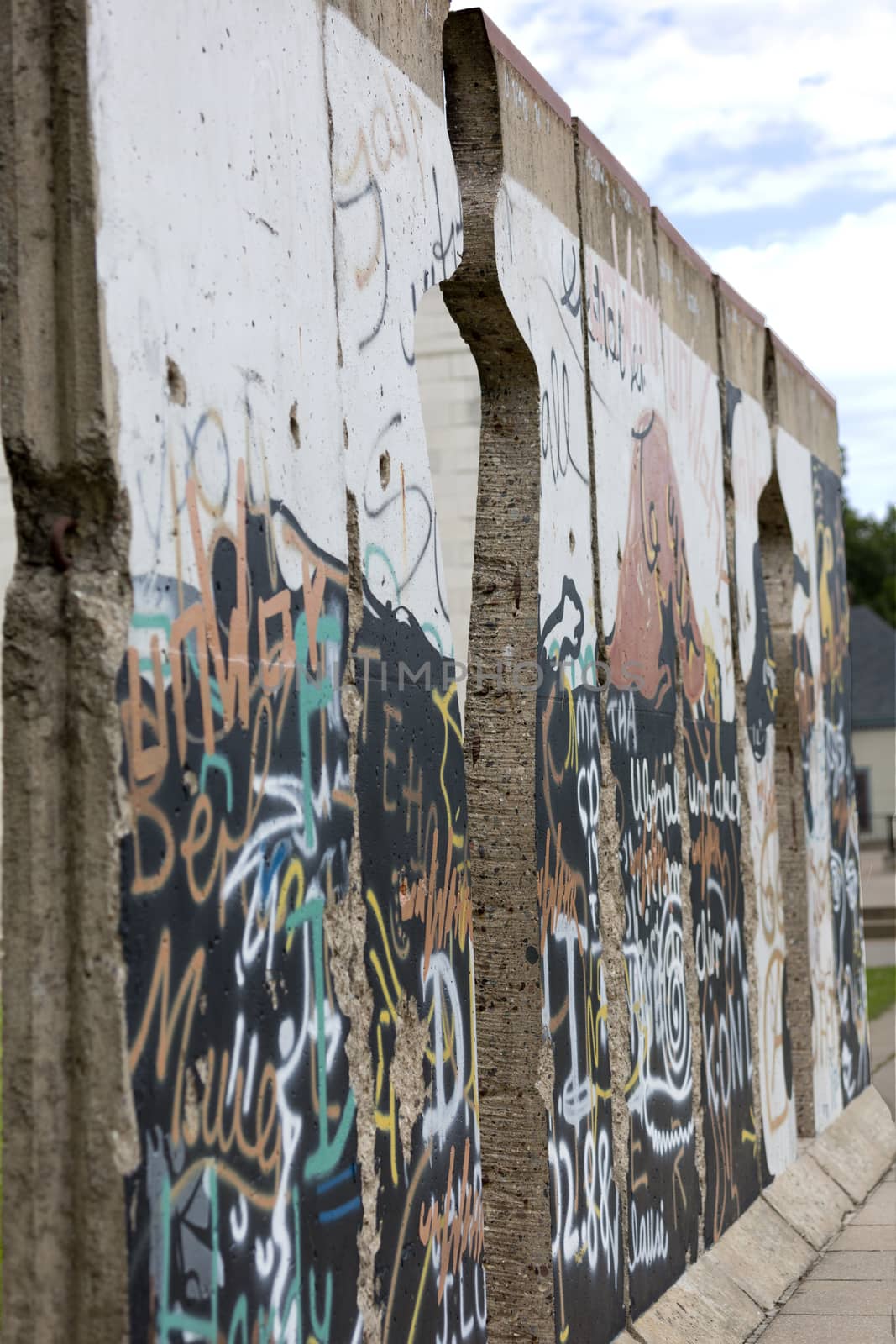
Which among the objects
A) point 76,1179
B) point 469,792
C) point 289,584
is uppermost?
point 289,584

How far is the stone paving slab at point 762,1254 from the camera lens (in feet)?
20.9

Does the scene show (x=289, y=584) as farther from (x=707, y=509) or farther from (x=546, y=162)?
(x=707, y=509)

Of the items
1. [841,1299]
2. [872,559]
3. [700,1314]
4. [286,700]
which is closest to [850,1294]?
[841,1299]

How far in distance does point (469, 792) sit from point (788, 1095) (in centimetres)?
388

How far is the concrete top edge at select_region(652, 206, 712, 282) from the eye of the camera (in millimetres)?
6613

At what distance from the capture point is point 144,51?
2.94 meters

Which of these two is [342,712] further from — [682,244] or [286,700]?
[682,244]

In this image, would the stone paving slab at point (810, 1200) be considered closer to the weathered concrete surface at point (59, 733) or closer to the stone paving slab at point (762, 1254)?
the stone paving slab at point (762, 1254)

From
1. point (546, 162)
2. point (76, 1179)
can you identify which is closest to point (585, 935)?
point (546, 162)

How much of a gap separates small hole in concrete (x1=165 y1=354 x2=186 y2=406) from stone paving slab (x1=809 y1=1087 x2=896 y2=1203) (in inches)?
247

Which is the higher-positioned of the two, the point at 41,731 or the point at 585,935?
the point at 41,731

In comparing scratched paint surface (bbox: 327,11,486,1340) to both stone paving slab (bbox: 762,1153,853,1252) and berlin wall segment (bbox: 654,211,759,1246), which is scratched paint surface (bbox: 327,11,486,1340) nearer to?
berlin wall segment (bbox: 654,211,759,1246)

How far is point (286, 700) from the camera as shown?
10.8ft

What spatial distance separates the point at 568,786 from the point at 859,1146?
4.79 m
